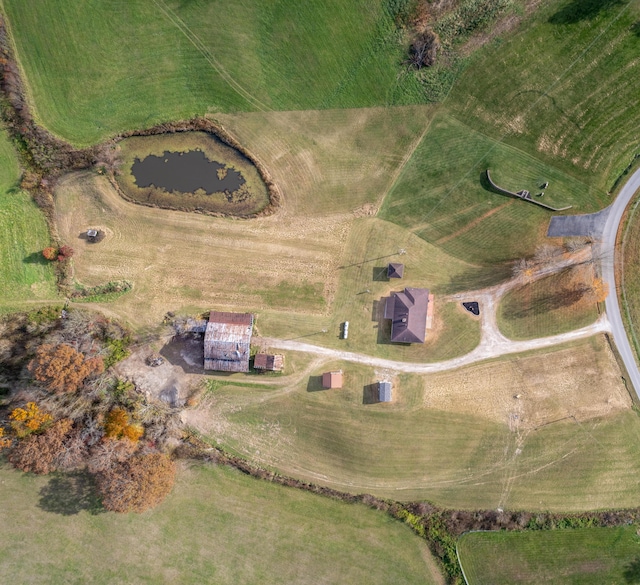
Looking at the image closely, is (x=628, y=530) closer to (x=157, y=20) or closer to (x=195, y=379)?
(x=195, y=379)

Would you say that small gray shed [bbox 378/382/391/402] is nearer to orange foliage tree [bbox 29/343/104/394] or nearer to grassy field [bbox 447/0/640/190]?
orange foliage tree [bbox 29/343/104/394]

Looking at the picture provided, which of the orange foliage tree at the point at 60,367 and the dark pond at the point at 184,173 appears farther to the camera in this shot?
the dark pond at the point at 184,173

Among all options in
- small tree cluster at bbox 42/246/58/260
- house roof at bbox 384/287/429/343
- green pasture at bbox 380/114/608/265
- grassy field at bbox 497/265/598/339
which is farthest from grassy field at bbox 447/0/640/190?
small tree cluster at bbox 42/246/58/260

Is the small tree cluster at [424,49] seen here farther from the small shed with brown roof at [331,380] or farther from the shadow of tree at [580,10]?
the small shed with brown roof at [331,380]

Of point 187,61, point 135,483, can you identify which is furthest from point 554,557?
point 187,61

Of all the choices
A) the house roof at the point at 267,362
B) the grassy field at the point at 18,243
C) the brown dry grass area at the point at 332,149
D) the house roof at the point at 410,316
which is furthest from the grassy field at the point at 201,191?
the house roof at the point at 410,316

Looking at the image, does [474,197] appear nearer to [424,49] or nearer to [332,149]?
[332,149]

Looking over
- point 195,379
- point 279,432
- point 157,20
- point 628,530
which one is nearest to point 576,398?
point 628,530
